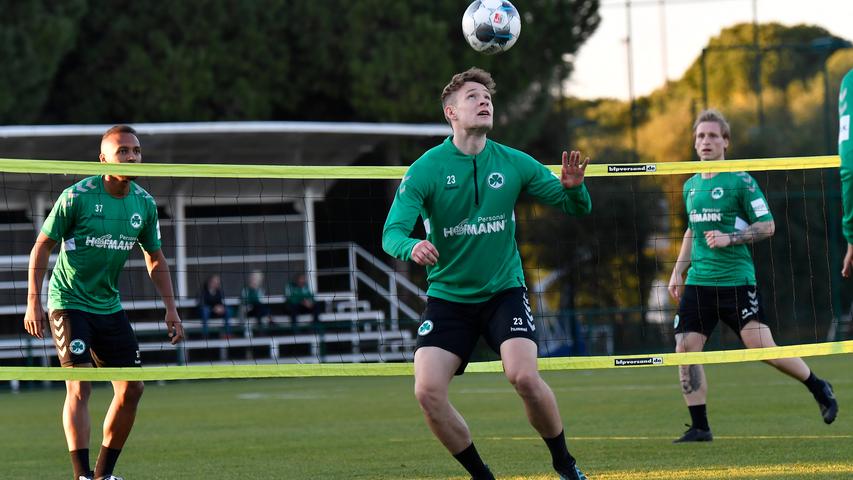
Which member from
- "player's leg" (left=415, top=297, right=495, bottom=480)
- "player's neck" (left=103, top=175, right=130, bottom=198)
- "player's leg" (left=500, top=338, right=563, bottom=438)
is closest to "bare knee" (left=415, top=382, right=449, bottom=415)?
"player's leg" (left=415, top=297, right=495, bottom=480)

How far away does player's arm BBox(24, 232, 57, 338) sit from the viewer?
8.52m

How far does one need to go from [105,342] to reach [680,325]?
4672 mm

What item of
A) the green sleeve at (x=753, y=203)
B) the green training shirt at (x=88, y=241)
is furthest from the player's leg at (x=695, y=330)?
the green training shirt at (x=88, y=241)

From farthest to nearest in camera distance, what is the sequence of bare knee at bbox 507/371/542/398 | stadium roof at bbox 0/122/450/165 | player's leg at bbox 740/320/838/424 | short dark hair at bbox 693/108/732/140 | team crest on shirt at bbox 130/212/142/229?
stadium roof at bbox 0/122/450/165 < short dark hair at bbox 693/108/732/140 < player's leg at bbox 740/320/838/424 < team crest on shirt at bbox 130/212/142/229 < bare knee at bbox 507/371/542/398

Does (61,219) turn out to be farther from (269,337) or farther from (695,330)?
(269,337)

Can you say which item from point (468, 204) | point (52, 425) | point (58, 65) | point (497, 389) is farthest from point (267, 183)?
point (468, 204)

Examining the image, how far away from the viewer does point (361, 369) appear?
9.40m

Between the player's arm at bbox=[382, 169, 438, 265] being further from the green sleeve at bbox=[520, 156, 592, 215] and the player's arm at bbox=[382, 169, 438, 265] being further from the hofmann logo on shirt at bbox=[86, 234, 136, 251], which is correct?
the hofmann logo on shirt at bbox=[86, 234, 136, 251]

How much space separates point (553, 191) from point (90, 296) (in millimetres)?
3078

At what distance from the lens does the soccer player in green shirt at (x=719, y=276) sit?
35.3ft

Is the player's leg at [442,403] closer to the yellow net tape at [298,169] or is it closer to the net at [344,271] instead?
the net at [344,271]

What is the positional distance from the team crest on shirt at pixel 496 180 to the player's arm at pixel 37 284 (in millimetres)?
2873

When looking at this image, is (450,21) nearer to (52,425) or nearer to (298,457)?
(52,425)

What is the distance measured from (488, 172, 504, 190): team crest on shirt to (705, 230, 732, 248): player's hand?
349 cm
